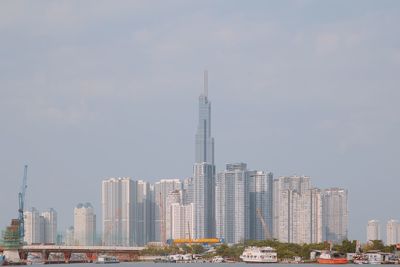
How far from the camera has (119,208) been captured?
12569cm

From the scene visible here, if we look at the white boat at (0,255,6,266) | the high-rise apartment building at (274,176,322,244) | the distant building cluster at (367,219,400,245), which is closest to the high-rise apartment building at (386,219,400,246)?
the distant building cluster at (367,219,400,245)

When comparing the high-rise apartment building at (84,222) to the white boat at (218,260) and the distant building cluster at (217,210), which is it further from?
the white boat at (218,260)

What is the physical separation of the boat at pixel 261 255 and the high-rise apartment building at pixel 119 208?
52007mm

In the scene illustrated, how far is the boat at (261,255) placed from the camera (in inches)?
2852

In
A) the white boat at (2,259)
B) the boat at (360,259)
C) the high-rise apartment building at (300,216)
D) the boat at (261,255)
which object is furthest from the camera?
the high-rise apartment building at (300,216)

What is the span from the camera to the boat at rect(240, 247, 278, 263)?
72.4 metres

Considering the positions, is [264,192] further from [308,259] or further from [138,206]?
[308,259]

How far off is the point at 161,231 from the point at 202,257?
33387mm

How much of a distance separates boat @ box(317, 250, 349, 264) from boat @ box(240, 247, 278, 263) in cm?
432

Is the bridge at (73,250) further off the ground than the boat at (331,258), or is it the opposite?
the boat at (331,258)

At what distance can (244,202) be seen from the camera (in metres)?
110

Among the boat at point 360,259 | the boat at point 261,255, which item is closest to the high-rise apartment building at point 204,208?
the boat at point 261,255

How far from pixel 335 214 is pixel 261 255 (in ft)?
117

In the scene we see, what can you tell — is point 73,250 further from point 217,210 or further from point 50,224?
point 50,224
